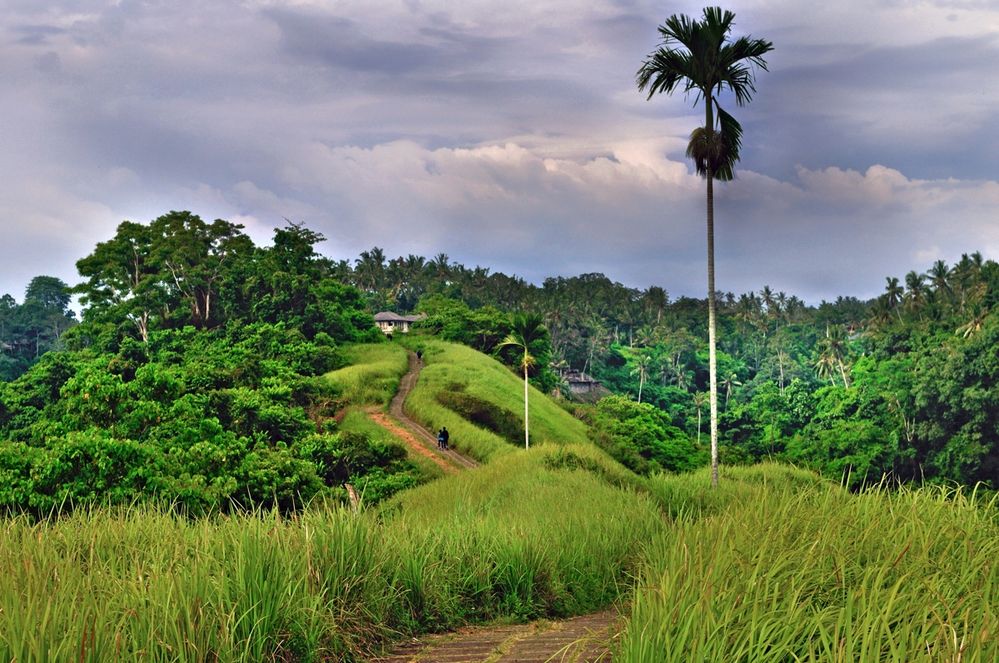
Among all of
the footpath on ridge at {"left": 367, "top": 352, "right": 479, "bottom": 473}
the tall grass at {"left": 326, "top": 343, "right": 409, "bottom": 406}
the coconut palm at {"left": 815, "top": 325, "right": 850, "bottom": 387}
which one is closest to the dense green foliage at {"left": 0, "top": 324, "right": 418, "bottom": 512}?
the footpath on ridge at {"left": 367, "top": 352, "right": 479, "bottom": 473}

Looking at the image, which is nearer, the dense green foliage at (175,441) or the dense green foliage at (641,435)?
the dense green foliage at (175,441)

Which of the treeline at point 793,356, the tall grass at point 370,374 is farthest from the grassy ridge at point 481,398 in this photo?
the treeline at point 793,356

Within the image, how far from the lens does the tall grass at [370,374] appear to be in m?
47.2

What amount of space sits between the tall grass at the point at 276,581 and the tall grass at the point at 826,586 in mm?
1487

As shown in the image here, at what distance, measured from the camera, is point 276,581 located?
19.0 feet

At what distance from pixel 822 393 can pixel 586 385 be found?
35319mm

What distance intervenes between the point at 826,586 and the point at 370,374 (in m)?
46.1

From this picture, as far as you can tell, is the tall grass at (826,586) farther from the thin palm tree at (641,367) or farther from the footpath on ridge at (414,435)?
the thin palm tree at (641,367)

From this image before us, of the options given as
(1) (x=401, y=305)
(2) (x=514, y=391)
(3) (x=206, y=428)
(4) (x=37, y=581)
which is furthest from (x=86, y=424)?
(1) (x=401, y=305)

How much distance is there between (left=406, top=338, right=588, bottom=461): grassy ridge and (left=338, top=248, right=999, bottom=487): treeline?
10.4m

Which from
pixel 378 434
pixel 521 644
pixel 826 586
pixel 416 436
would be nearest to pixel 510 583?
pixel 521 644

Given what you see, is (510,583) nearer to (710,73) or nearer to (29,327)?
(710,73)

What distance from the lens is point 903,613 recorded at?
5.00 metres

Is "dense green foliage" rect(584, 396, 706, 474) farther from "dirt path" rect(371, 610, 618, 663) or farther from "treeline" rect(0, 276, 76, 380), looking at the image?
"treeline" rect(0, 276, 76, 380)
